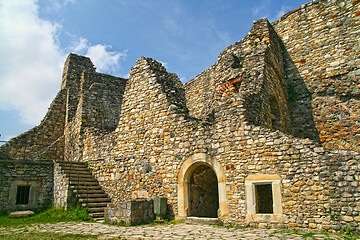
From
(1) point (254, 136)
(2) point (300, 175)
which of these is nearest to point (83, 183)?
(1) point (254, 136)

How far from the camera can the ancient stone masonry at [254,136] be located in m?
7.38

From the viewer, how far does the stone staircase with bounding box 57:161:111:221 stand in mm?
10986

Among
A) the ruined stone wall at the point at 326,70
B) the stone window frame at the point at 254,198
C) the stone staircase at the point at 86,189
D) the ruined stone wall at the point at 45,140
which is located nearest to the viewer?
the stone window frame at the point at 254,198

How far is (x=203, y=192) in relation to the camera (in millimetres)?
11039

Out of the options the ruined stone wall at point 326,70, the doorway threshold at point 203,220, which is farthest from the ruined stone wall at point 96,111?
the ruined stone wall at point 326,70

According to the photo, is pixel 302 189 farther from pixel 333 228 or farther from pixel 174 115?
pixel 174 115

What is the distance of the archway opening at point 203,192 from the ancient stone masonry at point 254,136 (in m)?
0.04

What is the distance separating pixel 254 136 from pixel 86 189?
7.50 metres

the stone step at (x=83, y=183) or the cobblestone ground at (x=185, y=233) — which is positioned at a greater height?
the stone step at (x=83, y=183)

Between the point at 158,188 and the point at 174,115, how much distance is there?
8.79 ft

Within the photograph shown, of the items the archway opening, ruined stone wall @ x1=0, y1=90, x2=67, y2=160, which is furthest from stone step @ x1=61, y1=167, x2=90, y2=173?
the archway opening

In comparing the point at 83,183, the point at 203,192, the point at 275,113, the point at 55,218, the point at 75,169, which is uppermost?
the point at 275,113

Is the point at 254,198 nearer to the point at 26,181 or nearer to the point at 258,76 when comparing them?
the point at 258,76

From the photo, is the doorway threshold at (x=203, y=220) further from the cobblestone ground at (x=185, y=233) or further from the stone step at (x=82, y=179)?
the stone step at (x=82, y=179)
